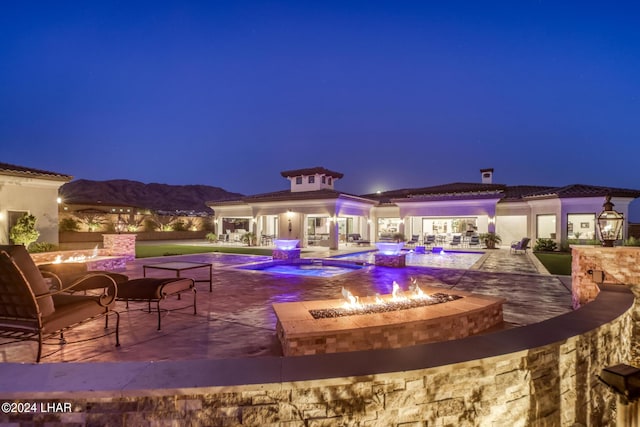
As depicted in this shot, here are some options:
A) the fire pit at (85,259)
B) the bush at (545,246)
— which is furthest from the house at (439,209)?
the fire pit at (85,259)

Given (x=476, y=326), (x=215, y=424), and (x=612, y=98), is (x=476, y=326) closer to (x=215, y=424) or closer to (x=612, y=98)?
A: (x=215, y=424)

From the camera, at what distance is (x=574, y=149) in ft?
A: 314

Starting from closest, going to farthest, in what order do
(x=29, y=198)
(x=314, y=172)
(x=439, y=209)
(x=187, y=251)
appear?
1. (x=29, y=198)
2. (x=187, y=251)
3. (x=439, y=209)
4. (x=314, y=172)

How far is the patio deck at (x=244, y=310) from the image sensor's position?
3.97 meters

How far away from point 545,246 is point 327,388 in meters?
22.7

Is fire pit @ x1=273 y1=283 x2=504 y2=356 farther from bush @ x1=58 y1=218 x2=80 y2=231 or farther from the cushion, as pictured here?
bush @ x1=58 y1=218 x2=80 y2=231

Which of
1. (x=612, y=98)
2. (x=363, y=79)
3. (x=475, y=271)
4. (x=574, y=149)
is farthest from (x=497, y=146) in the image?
(x=475, y=271)

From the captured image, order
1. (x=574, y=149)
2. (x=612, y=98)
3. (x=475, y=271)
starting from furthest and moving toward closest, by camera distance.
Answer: (x=574, y=149)
(x=612, y=98)
(x=475, y=271)

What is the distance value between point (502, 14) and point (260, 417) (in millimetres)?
45727

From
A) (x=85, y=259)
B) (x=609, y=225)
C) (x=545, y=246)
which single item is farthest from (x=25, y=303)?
(x=545, y=246)

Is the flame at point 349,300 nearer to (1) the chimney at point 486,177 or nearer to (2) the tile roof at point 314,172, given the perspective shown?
(2) the tile roof at point 314,172

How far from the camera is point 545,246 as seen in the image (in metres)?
20.2

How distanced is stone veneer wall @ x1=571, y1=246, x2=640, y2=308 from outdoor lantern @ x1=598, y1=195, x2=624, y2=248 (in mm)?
213

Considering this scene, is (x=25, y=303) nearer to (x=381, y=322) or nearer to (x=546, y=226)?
(x=381, y=322)
